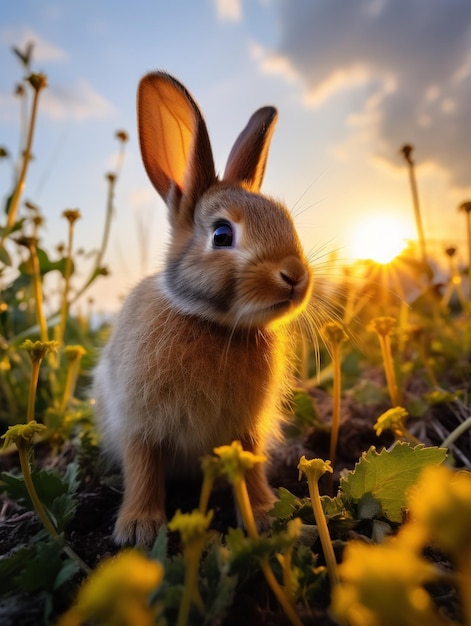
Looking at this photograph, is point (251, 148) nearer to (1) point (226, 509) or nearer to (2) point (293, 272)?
(2) point (293, 272)

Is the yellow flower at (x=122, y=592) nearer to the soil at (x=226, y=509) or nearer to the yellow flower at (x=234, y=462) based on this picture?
the yellow flower at (x=234, y=462)

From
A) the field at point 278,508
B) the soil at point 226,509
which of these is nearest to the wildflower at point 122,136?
the field at point 278,508

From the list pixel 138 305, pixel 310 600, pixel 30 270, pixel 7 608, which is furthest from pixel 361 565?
pixel 30 270

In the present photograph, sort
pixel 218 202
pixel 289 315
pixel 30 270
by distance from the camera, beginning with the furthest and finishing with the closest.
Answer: pixel 30 270
pixel 218 202
pixel 289 315

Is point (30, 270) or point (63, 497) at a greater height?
point (30, 270)

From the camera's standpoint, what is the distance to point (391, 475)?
5.36 feet

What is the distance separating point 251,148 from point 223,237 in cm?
74

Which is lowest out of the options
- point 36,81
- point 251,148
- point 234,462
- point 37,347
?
point 234,462

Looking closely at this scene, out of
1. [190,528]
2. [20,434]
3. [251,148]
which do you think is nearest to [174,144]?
[251,148]

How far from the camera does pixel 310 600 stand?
4.03ft

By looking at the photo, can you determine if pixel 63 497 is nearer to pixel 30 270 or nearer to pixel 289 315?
pixel 289 315

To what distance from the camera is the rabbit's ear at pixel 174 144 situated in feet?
7.80

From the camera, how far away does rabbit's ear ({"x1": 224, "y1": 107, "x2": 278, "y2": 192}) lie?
2.62 meters

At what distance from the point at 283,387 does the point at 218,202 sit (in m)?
0.92
